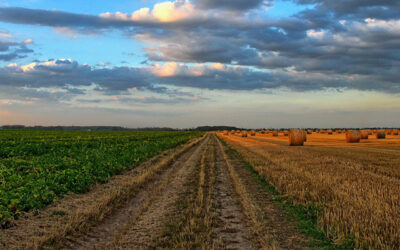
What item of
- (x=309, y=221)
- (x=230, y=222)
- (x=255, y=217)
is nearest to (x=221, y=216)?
(x=230, y=222)

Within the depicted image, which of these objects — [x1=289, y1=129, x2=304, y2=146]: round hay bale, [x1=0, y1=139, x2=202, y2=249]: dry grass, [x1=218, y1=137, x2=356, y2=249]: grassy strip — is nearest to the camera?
[x1=218, y1=137, x2=356, y2=249]: grassy strip

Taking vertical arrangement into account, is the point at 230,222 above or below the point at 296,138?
below

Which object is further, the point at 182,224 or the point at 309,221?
the point at 309,221

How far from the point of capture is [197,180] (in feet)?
44.8

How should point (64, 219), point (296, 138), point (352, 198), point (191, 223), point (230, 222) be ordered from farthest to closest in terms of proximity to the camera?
1. point (296, 138)
2. point (352, 198)
3. point (64, 219)
4. point (230, 222)
5. point (191, 223)

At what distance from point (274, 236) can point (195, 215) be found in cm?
226

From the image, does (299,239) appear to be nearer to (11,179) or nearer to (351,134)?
(11,179)

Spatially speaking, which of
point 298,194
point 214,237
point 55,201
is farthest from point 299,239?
point 55,201

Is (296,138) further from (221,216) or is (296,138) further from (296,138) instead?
(221,216)

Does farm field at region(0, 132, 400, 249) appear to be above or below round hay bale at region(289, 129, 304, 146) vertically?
below

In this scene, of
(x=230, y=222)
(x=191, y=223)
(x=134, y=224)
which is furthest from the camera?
(x=230, y=222)

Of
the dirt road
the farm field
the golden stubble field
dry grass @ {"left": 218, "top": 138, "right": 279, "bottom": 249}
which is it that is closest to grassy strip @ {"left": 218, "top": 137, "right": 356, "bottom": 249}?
the farm field

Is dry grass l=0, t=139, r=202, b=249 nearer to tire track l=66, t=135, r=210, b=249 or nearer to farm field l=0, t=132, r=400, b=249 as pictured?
farm field l=0, t=132, r=400, b=249

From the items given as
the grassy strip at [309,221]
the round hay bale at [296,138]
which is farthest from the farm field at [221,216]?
the round hay bale at [296,138]
